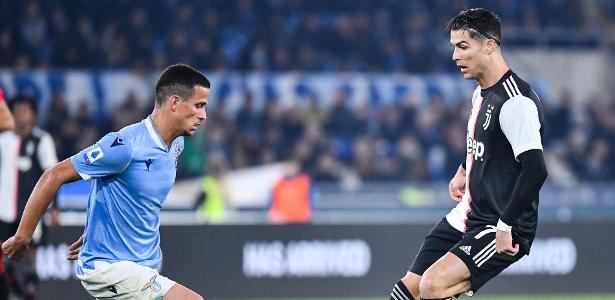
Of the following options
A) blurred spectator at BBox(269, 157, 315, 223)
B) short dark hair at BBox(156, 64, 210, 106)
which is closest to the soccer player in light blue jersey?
short dark hair at BBox(156, 64, 210, 106)

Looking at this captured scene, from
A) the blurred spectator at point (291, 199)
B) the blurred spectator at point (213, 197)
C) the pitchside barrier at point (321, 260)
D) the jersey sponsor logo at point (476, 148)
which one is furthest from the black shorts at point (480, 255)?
the blurred spectator at point (291, 199)

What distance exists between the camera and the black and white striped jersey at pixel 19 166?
8.20 meters

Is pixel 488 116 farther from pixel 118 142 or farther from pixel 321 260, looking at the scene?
pixel 321 260

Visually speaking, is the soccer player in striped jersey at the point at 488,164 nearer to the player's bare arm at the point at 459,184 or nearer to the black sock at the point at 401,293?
the black sock at the point at 401,293

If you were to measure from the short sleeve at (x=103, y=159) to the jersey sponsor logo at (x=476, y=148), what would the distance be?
186 cm

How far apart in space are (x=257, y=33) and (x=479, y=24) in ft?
39.7

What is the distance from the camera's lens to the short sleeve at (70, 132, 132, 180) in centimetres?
489

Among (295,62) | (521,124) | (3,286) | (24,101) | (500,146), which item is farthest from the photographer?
(295,62)

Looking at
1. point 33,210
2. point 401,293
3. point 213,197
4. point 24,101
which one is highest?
point 24,101

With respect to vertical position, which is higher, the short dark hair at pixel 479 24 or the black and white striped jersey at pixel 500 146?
the short dark hair at pixel 479 24

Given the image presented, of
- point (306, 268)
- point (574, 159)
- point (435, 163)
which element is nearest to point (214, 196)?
point (306, 268)

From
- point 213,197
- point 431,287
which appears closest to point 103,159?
point 431,287

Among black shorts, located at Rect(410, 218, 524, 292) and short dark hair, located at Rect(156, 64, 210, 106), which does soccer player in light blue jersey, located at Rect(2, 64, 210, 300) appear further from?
black shorts, located at Rect(410, 218, 524, 292)

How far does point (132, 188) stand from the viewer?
5.00 m
